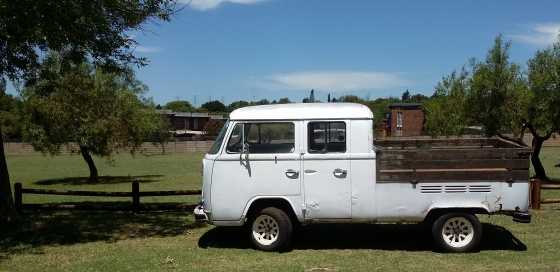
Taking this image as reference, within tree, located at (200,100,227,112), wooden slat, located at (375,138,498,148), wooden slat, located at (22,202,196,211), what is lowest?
wooden slat, located at (22,202,196,211)

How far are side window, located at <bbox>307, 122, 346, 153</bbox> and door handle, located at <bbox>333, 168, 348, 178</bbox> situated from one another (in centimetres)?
32

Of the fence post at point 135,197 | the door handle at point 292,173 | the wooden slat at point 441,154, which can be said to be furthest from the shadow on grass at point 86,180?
the wooden slat at point 441,154

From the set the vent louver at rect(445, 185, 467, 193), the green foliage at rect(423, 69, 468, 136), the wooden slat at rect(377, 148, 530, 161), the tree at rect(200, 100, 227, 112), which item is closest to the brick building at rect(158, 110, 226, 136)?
the tree at rect(200, 100, 227, 112)

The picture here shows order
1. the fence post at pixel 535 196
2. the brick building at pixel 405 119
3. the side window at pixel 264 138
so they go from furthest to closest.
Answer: the brick building at pixel 405 119 → the fence post at pixel 535 196 → the side window at pixel 264 138

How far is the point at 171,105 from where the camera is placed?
14538 cm

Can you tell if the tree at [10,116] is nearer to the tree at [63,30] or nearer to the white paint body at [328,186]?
the tree at [63,30]

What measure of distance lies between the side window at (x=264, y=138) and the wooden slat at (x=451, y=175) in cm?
162

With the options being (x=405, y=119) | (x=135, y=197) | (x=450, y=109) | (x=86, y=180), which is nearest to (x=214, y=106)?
(x=405, y=119)

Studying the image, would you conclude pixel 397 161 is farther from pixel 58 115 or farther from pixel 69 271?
pixel 58 115

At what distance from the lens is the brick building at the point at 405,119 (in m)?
72.1

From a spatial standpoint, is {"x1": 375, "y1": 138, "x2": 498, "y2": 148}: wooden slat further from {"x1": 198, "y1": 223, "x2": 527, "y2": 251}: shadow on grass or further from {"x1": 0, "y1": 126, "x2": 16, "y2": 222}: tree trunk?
{"x1": 0, "y1": 126, "x2": 16, "y2": 222}: tree trunk

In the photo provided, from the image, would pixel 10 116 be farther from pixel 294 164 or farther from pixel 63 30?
pixel 294 164

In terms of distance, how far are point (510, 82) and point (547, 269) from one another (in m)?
15.3

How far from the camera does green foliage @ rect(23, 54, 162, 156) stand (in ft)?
86.3
